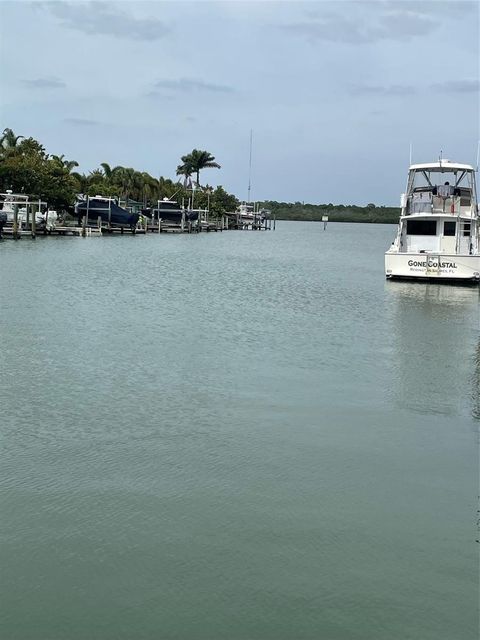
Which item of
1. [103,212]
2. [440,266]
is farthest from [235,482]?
[103,212]

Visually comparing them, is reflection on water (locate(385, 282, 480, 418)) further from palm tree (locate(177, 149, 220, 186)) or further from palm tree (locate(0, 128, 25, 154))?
palm tree (locate(177, 149, 220, 186))

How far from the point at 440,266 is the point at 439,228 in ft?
6.88

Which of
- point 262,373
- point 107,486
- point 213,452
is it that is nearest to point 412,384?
point 262,373

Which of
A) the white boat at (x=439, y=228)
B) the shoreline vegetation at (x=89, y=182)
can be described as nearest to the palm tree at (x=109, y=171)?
the shoreline vegetation at (x=89, y=182)

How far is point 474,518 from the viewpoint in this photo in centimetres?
1036

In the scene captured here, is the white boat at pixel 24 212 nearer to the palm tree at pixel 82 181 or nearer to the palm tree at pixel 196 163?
the palm tree at pixel 82 181

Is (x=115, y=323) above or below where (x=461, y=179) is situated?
below

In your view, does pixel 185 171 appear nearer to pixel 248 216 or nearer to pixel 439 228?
pixel 248 216

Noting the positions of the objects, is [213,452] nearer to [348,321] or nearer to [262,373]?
[262,373]

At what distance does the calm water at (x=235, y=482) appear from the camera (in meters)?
7.94

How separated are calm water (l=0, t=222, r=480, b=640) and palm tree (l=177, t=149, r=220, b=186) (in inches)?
4916

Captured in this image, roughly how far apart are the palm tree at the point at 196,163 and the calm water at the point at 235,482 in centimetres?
12486

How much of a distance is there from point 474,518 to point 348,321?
57.1 ft

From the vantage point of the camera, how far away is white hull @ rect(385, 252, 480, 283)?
3847cm
